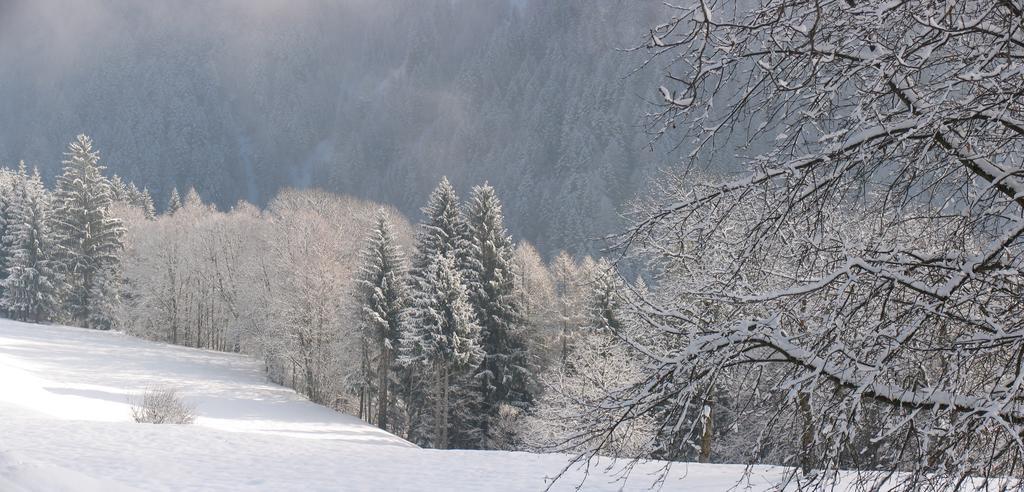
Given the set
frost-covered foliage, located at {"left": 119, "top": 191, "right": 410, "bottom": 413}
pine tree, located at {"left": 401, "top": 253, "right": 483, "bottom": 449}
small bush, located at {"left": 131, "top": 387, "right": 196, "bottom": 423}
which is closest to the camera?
small bush, located at {"left": 131, "top": 387, "right": 196, "bottom": 423}

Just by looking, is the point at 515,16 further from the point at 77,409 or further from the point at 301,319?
the point at 77,409

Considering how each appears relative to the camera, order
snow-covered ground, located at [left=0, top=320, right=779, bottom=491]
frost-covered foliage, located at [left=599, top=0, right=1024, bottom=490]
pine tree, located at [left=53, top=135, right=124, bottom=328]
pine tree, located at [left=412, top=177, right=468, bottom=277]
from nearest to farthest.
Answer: frost-covered foliage, located at [left=599, top=0, right=1024, bottom=490]
snow-covered ground, located at [left=0, top=320, right=779, bottom=491]
pine tree, located at [left=412, top=177, right=468, bottom=277]
pine tree, located at [left=53, top=135, right=124, bottom=328]

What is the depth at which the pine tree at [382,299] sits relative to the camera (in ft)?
88.4

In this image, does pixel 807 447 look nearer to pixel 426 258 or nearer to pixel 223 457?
pixel 223 457

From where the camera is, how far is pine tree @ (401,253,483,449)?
25.2 metres

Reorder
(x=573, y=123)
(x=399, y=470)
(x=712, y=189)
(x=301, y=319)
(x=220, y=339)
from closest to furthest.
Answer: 1. (x=712, y=189)
2. (x=399, y=470)
3. (x=301, y=319)
4. (x=220, y=339)
5. (x=573, y=123)

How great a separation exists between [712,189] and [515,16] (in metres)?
134

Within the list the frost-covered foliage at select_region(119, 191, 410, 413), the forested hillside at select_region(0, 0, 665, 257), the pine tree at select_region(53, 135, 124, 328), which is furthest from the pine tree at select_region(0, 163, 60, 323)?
the forested hillside at select_region(0, 0, 665, 257)

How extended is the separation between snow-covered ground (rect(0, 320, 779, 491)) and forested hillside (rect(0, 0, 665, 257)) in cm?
5804

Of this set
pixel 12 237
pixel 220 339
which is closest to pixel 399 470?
pixel 220 339

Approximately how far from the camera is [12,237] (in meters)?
45.6

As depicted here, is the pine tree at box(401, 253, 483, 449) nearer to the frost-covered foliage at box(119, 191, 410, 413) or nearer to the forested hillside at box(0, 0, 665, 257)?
the frost-covered foliage at box(119, 191, 410, 413)

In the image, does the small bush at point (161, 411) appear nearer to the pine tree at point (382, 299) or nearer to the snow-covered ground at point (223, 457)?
the snow-covered ground at point (223, 457)

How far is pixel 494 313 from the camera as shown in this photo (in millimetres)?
29266
